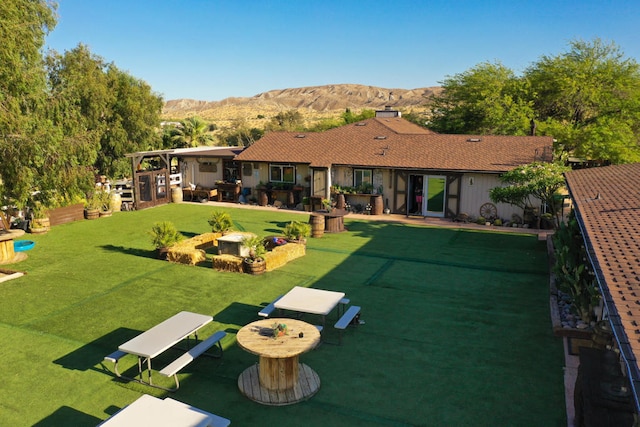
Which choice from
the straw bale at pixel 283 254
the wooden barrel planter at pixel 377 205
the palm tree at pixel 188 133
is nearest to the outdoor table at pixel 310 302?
the straw bale at pixel 283 254

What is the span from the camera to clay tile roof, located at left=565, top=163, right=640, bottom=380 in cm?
457

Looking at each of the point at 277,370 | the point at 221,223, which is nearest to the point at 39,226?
the point at 221,223

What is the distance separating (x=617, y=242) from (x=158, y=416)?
6.95 metres

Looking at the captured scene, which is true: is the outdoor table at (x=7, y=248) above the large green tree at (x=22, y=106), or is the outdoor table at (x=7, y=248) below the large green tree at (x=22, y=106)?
below

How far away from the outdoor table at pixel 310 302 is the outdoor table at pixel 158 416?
3908mm

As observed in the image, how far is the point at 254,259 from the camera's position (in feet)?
47.1

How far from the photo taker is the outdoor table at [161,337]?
8.21 meters

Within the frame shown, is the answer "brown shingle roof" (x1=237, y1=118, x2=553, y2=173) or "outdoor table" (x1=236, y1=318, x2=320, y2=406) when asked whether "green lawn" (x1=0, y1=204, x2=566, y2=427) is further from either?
"brown shingle roof" (x1=237, y1=118, x2=553, y2=173)

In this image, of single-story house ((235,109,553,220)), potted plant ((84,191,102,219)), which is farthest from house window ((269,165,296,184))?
potted plant ((84,191,102,219))

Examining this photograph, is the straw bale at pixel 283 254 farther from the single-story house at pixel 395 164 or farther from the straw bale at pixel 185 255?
the single-story house at pixel 395 164

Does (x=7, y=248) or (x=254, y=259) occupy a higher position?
(x=7, y=248)

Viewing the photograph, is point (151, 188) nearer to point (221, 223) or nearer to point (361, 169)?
point (221, 223)

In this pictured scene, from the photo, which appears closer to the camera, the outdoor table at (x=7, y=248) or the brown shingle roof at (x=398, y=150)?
the outdoor table at (x=7, y=248)

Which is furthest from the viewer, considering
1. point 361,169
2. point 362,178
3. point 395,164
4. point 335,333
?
point 362,178
